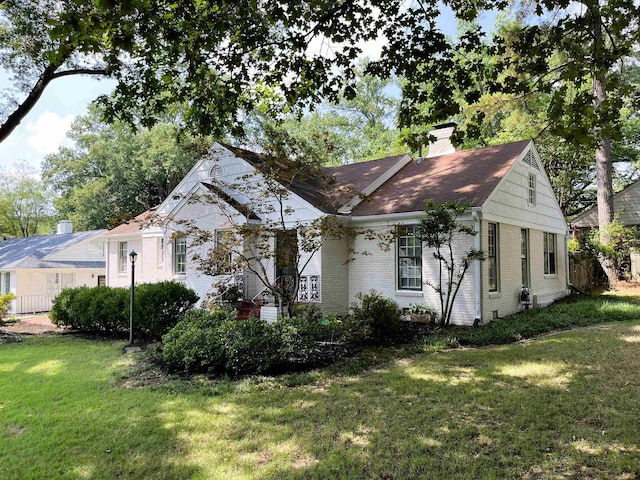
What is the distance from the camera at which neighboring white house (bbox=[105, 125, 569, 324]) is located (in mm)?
11516

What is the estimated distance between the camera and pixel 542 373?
6.66m

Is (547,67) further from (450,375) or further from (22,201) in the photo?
(22,201)

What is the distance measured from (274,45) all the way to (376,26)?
4.93 ft

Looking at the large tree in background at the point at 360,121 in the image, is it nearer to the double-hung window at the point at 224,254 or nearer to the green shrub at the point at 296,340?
the double-hung window at the point at 224,254

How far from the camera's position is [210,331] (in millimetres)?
7742

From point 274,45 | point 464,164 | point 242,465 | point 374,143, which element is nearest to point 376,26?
point 274,45

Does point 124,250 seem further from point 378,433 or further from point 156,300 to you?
point 378,433

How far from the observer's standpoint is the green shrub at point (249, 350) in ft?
23.7

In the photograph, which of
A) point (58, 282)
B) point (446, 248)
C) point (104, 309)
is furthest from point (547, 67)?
point (58, 282)

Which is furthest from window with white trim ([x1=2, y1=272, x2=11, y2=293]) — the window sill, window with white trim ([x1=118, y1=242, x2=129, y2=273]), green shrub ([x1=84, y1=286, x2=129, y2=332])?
the window sill

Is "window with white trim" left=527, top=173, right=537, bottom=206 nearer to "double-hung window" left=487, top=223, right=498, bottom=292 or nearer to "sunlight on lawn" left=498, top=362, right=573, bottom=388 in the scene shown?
"double-hung window" left=487, top=223, right=498, bottom=292

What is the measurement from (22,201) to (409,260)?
154 feet

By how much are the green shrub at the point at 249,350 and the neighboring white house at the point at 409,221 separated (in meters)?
3.07

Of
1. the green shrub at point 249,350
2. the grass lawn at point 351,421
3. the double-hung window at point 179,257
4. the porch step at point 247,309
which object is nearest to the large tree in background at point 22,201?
the double-hung window at point 179,257
